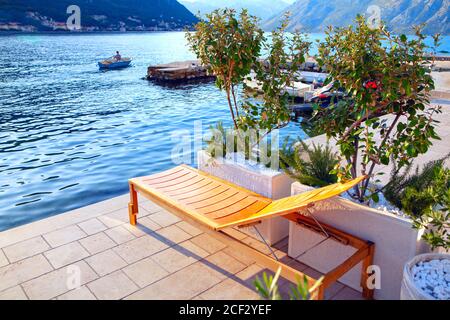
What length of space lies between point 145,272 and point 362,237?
2.12m

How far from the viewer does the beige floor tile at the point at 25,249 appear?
13.1ft

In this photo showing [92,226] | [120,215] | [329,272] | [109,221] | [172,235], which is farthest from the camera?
[120,215]

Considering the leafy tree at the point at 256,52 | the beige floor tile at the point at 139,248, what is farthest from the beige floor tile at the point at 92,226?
the leafy tree at the point at 256,52

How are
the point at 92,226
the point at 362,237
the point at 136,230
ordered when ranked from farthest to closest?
the point at 92,226, the point at 136,230, the point at 362,237

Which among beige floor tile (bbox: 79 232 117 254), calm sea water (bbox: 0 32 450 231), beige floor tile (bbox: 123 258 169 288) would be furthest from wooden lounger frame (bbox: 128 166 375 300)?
calm sea water (bbox: 0 32 450 231)

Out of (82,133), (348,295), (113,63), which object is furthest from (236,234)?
(113,63)

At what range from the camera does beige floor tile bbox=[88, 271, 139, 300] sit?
332 centimetres

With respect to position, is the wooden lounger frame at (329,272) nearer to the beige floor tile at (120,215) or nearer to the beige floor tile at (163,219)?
the beige floor tile at (163,219)

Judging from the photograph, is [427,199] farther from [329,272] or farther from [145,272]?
[145,272]

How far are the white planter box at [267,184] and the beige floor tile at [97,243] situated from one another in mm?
1626

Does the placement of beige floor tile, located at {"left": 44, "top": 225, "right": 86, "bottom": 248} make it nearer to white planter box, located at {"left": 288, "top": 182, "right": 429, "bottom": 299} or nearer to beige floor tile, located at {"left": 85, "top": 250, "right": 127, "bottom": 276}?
beige floor tile, located at {"left": 85, "top": 250, "right": 127, "bottom": 276}

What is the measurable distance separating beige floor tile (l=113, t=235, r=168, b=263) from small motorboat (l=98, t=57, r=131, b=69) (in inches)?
1349

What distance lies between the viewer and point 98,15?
91062mm
